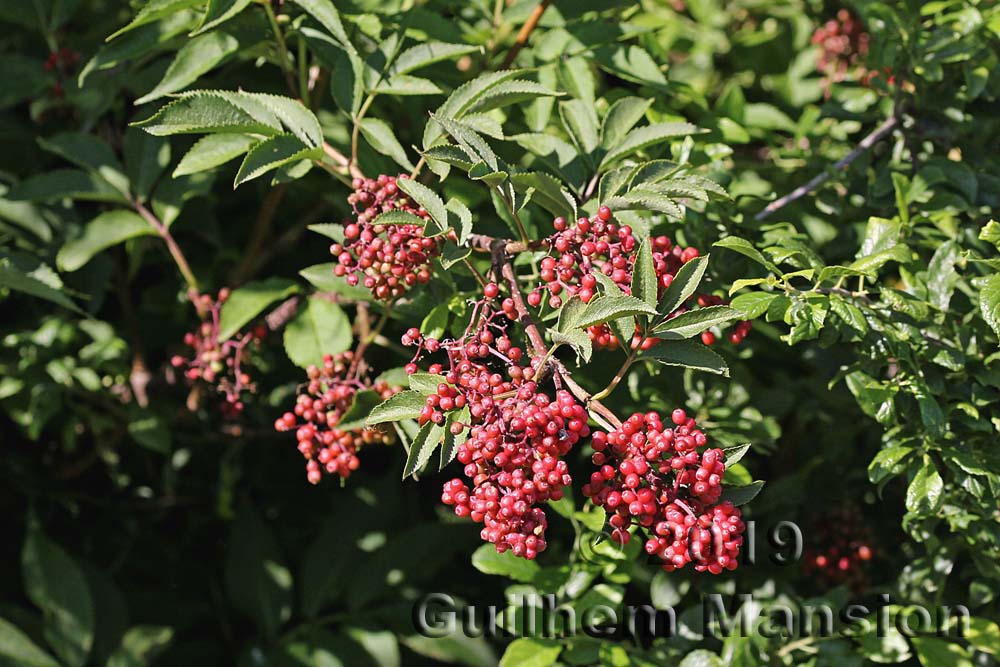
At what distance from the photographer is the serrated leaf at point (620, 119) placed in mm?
1649

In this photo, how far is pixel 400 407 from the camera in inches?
51.8

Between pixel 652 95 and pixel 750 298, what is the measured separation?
0.65 metres

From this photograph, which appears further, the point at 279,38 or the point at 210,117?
the point at 279,38

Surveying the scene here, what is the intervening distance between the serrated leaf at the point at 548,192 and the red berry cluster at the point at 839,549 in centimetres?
95

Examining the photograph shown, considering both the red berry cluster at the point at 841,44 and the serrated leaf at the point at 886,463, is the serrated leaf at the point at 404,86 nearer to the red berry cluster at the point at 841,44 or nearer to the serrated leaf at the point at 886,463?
the serrated leaf at the point at 886,463

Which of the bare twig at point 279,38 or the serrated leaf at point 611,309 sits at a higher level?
the bare twig at point 279,38

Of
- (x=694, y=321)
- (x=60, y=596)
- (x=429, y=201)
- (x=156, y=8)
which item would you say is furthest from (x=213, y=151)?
(x=60, y=596)

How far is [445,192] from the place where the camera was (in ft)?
5.89

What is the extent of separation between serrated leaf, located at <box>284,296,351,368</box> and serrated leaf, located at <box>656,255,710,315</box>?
2.12ft

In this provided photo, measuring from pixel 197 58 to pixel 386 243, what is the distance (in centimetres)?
58

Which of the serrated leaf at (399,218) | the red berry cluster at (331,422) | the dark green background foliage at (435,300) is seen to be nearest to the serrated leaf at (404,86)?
the dark green background foliage at (435,300)

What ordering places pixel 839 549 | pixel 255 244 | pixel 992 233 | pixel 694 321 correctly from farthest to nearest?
pixel 255 244 → pixel 839 549 → pixel 992 233 → pixel 694 321

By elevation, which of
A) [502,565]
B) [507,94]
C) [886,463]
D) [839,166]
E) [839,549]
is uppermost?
[507,94]

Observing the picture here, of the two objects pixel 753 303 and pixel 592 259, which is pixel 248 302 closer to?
pixel 592 259
